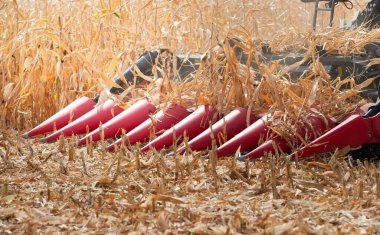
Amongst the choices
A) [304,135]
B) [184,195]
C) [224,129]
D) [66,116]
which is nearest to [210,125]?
[224,129]

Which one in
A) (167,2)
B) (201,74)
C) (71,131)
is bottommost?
(71,131)

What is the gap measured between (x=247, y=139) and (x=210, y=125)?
0.21 meters

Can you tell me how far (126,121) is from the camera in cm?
515

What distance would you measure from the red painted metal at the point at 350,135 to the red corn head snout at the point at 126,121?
1.18 metres

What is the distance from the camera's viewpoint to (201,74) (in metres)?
5.25

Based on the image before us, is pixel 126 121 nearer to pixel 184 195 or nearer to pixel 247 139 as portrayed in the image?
pixel 247 139

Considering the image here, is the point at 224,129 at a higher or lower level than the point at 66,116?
higher

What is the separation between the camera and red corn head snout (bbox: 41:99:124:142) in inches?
209

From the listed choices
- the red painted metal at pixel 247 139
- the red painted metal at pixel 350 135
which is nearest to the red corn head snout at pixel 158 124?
the red painted metal at pixel 247 139

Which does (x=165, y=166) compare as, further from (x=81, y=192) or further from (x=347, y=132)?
(x=347, y=132)

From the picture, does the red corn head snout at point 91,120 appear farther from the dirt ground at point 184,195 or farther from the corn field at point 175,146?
the dirt ground at point 184,195

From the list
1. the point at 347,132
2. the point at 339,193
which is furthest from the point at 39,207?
the point at 347,132

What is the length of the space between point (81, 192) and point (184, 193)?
45cm

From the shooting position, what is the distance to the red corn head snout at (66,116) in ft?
17.9
